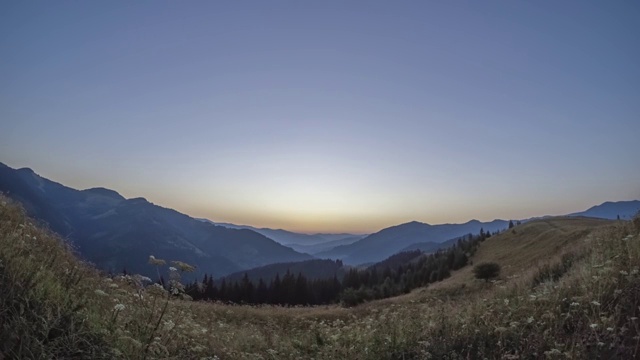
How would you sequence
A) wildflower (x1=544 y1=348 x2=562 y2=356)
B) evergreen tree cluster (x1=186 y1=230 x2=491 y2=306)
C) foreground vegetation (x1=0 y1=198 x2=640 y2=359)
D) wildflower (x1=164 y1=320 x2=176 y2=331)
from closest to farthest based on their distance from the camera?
foreground vegetation (x1=0 y1=198 x2=640 y2=359), wildflower (x1=544 y1=348 x2=562 y2=356), wildflower (x1=164 y1=320 x2=176 y2=331), evergreen tree cluster (x1=186 y1=230 x2=491 y2=306)

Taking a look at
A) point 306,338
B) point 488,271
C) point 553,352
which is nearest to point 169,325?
→ point 306,338

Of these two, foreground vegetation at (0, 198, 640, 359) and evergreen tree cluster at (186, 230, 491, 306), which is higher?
foreground vegetation at (0, 198, 640, 359)

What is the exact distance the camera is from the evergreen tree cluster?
60750 mm

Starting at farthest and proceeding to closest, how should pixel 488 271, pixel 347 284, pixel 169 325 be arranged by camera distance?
pixel 347 284, pixel 488 271, pixel 169 325

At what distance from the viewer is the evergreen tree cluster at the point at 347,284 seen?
2392 inches

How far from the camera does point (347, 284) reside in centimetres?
9256

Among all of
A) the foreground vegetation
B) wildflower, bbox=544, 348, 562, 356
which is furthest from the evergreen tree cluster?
wildflower, bbox=544, 348, 562, 356

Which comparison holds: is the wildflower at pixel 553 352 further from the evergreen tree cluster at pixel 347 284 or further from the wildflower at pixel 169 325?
the evergreen tree cluster at pixel 347 284

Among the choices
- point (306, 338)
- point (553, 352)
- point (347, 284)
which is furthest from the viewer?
point (347, 284)

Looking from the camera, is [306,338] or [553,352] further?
[306,338]

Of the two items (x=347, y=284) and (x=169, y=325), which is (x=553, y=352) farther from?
(x=347, y=284)

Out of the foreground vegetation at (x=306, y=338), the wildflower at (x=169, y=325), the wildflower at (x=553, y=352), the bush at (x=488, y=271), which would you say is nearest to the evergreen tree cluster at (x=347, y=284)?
the bush at (x=488, y=271)

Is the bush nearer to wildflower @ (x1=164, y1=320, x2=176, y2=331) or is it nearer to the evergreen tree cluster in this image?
the evergreen tree cluster

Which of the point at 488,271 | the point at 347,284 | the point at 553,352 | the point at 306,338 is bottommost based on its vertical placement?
the point at 347,284
